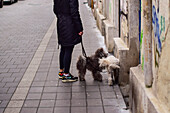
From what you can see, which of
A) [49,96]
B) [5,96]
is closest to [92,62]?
[49,96]

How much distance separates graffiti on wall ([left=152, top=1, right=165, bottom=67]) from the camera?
3.47 metres

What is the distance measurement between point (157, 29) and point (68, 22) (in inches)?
108

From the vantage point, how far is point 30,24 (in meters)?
15.5

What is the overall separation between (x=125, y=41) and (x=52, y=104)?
7.11 feet

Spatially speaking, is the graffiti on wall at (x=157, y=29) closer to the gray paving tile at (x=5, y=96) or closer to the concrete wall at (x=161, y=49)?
the concrete wall at (x=161, y=49)

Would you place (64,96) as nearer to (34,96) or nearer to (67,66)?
(34,96)

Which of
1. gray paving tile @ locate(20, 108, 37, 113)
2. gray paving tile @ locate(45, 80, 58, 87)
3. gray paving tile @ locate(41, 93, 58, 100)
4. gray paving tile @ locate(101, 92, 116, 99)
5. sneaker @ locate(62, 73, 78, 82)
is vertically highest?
sneaker @ locate(62, 73, 78, 82)

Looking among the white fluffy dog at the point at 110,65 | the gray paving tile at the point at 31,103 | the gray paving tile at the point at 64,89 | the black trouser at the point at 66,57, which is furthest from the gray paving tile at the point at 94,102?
the black trouser at the point at 66,57

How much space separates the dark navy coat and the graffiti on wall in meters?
2.41

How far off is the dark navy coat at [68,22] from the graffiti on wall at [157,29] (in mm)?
2413

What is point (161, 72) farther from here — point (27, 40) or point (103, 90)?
point (27, 40)

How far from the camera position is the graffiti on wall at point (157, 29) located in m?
3.47

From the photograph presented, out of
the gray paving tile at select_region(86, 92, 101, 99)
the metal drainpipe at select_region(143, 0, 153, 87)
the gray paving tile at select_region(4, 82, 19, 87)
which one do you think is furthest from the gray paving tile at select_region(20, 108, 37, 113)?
the metal drainpipe at select_region(143, 0, 153, 87)

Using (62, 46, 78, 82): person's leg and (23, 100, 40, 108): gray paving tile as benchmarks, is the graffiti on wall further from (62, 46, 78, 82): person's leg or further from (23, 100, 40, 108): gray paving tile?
(62, 46, 78, 82): person's leg
